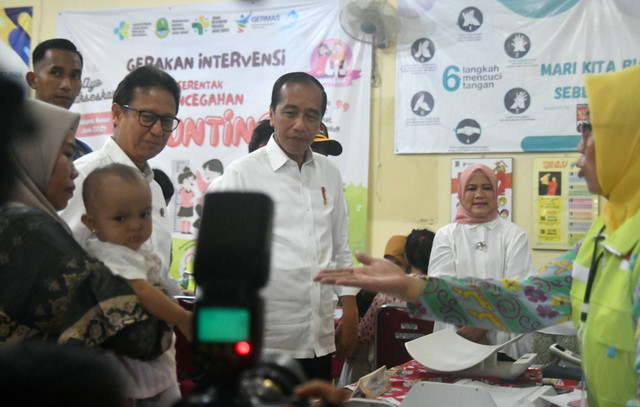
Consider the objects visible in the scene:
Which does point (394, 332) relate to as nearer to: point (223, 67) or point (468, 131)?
point (468, 131)

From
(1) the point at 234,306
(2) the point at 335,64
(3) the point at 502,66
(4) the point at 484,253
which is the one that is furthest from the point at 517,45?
(1) the point at 234,306

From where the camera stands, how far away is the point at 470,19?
4.41 m

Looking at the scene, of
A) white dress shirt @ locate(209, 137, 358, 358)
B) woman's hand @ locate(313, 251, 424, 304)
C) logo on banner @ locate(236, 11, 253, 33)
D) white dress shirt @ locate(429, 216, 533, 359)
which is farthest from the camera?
logo on banner @ locate(236, 11, 253, 33)

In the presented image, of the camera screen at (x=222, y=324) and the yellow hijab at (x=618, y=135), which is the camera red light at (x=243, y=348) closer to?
the camera screen at (x=222, y=324)

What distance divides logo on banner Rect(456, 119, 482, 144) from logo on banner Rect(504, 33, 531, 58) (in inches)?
20.6

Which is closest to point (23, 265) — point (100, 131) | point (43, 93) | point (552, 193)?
point (43, 93)

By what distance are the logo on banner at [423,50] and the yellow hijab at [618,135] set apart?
10.6 ft

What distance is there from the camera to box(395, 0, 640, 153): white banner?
414 cm

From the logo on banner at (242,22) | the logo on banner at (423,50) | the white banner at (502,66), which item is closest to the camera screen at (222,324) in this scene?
the white banner at (502,66)

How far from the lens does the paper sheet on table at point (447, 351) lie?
2107 millimetres

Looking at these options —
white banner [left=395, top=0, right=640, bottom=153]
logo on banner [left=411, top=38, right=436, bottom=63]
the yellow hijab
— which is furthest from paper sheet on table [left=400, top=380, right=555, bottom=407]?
logo on banner [left=411, top=38, right=436, bottom=63]

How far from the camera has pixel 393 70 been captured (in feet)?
15.3

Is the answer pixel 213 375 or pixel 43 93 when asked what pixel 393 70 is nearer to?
pixel 43 93

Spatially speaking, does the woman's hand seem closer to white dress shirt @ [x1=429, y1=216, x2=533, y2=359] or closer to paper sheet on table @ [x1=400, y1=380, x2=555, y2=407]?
paper sheet on table @ [x1=400, y1=380, x2=555, y2=407]
